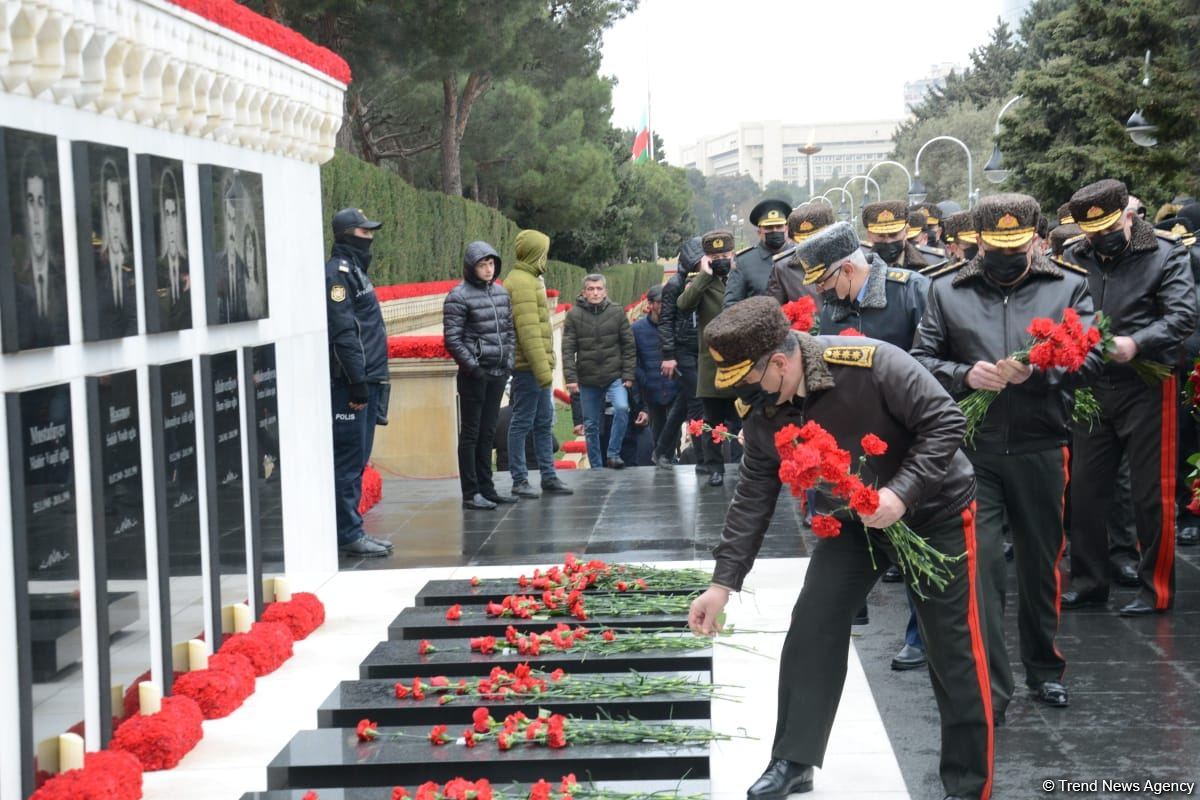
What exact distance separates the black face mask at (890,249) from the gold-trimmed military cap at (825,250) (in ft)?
7.65

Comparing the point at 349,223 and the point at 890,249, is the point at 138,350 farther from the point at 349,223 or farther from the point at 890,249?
the point at 890,249

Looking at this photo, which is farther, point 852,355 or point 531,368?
point 531,368

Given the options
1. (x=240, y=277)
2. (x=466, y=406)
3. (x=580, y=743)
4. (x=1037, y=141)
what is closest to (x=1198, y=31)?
(x=466, y=406)

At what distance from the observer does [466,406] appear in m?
11.2

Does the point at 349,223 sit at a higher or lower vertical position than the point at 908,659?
higher

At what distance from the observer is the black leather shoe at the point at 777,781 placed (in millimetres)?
5074

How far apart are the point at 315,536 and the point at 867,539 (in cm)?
447

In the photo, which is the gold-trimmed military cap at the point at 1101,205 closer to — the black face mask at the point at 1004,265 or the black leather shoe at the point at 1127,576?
the black face mask at the point at 1004,265

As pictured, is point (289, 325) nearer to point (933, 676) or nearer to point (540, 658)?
point (540, 658)

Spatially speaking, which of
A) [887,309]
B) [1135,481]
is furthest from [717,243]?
[1135,481]

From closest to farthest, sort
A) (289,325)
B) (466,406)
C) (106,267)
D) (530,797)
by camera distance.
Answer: (530,797) → (106,267) → (289,325) → (466,406)

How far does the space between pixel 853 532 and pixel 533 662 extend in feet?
6.86

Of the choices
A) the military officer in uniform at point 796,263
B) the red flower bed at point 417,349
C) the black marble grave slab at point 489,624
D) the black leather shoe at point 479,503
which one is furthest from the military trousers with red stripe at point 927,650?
the red flower bed at point 417,349

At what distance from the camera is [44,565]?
5.18m
